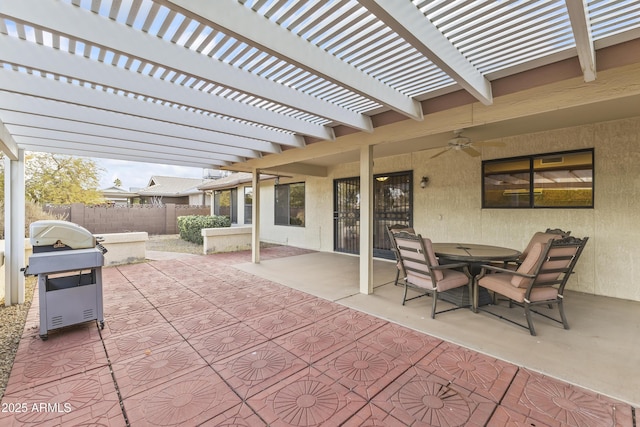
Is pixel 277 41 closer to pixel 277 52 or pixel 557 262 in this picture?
pixel 277 52

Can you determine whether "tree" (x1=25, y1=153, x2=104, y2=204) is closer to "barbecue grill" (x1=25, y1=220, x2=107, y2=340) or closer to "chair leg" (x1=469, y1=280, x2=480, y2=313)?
"barbecue grill" (x1=25, y1=220, x2=107, y2=340)

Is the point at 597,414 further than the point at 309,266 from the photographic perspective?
No

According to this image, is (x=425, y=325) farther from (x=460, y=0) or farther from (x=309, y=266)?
(x=309, y=266)

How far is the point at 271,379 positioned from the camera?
7.91 feet

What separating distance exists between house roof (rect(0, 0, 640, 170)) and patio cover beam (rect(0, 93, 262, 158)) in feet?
0.05

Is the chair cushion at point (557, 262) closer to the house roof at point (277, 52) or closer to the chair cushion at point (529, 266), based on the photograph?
the chair cushion at point (529, 266)

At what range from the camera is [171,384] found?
7.70ft

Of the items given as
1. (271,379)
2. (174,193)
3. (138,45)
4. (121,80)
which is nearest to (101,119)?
(121,80)

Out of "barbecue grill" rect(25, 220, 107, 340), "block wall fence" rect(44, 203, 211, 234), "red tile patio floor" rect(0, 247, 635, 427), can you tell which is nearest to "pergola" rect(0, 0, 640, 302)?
"barbecue grill" rect(25, 220, 107, 340)

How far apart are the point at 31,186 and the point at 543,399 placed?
705 inches

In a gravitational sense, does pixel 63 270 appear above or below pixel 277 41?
below

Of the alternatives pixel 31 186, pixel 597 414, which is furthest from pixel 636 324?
pixel 31 186

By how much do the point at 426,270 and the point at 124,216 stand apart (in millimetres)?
14650

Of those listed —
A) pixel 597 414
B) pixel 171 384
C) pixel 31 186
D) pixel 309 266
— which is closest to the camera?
pixel 597 414
